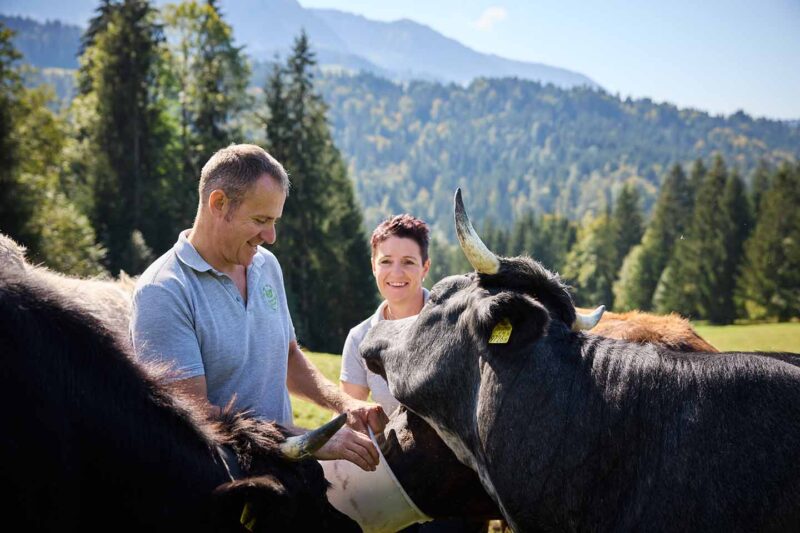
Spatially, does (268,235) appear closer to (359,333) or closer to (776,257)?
(359,333)

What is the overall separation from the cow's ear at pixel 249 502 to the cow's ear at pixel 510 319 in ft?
4.62

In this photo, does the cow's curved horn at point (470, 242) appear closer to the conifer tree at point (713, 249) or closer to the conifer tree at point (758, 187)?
the conifer tree at point (713, 249)

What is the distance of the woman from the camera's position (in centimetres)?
561

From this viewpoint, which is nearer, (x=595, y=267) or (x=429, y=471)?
(x=429, y=471)

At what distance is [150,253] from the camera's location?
36.9m

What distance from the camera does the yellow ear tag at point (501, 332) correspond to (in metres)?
4.00

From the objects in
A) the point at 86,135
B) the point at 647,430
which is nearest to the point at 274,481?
the point at 647,430

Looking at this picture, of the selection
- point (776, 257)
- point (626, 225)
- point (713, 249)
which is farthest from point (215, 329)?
point (626, 225)

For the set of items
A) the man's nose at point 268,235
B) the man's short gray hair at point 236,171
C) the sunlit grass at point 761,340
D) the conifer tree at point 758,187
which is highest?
the conifer tree at point 758,187

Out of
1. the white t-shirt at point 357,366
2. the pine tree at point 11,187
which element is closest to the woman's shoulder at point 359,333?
the white t-shirt at point 357,366

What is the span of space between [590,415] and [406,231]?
7.83 ft

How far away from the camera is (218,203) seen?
14.6 feet

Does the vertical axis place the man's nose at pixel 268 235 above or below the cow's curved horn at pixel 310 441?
above

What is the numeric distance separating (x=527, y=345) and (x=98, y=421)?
2230 mm
